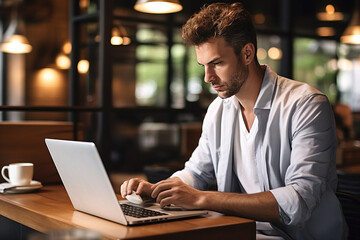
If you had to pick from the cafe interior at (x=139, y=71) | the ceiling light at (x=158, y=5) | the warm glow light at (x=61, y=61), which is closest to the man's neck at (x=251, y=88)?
the ceiling light at (x=158, y=5)

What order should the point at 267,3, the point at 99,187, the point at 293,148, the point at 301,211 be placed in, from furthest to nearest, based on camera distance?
the point at 267,3
the point at 293,148
the point at 301,211
the point at 99,187

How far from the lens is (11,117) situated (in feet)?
31.1

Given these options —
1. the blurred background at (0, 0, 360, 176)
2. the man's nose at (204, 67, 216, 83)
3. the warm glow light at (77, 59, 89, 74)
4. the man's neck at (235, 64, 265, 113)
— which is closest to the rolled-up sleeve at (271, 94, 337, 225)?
the man's neck at (235, 64, 265, 113)

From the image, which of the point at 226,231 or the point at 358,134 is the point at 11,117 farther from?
the point at 226,231

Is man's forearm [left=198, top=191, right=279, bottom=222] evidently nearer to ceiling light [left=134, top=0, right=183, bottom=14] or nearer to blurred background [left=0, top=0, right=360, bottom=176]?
ceiling light [left=134, top=0, right=183, bottom=14]

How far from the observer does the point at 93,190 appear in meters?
1.52

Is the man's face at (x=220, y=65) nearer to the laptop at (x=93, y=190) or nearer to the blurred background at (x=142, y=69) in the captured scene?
the laptop at (x=93, y=190)

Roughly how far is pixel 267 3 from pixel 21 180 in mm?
9715

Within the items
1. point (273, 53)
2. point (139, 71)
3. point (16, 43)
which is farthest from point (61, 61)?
point (273, 53)

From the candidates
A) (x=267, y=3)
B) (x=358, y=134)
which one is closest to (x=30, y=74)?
(x=267, y=3)

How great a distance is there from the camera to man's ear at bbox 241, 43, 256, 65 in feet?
6.70

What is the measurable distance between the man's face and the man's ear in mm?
57

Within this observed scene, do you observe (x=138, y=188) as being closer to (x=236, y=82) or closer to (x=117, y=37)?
(x=236, y=82)

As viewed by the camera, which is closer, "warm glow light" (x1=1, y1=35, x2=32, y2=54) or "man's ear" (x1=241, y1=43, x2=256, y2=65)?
"man's ear" (x1=241, y1=43, x2=256, y2=65)
